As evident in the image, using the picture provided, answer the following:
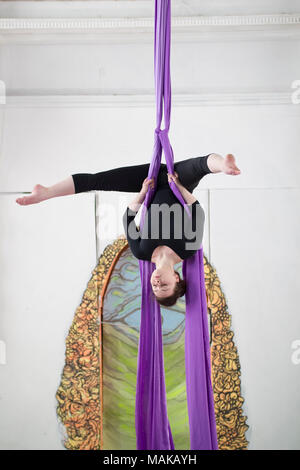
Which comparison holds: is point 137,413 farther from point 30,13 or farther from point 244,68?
point 30,13

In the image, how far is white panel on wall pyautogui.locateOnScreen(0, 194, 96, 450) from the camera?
359 centimetres

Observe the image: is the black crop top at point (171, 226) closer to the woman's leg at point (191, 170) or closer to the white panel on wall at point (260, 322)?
the woman's leg at point (191, 170)

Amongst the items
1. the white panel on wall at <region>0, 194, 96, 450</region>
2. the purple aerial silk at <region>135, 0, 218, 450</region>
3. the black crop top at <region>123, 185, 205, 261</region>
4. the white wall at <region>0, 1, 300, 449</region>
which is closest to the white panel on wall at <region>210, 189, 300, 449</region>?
the white wall at <region>0, 1, 300, 449</region>

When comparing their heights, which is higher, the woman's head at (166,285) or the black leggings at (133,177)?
the black leggings at (133,177)

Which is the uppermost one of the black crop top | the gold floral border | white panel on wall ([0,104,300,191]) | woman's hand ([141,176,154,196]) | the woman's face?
white panel on wall ([0,104,300,191])

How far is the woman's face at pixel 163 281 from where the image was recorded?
7.70 feet

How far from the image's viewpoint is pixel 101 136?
360 centimetres

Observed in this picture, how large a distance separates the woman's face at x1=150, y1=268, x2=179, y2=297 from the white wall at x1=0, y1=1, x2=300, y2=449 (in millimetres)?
1210

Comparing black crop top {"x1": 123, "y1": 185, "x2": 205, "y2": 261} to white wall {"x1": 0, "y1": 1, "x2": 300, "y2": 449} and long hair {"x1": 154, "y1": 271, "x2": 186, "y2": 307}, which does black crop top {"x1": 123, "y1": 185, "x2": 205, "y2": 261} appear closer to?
long hair {"x1": 154, "y1": 271, "x2": 186, "y2": 307}

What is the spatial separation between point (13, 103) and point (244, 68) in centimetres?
159

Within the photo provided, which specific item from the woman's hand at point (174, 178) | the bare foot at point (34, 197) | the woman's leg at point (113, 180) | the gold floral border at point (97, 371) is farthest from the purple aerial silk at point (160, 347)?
the gold floral border at point (97, 371)

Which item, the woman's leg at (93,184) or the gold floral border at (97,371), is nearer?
the woman's leg at (93,184)

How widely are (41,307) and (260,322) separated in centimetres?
150

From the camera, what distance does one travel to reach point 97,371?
11.6 ft
